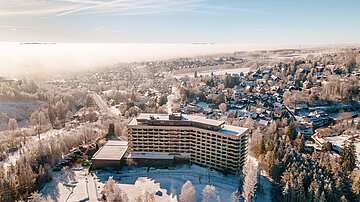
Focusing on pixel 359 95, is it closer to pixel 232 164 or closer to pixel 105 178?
pixel 232 164

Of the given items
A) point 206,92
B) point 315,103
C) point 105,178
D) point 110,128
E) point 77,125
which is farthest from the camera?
point 206,92

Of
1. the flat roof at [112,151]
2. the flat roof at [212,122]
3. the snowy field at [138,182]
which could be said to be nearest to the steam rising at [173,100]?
the flat roof at [112,151]

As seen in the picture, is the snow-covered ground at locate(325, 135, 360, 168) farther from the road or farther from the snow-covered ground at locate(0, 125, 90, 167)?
the snow-covered ground at locate(0, 125, 90, 167)

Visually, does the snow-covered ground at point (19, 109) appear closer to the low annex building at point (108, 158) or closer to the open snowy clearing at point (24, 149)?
the open snowy clearing at point (24, 149)

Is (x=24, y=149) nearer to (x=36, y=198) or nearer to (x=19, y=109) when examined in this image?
(x=36, y=198)

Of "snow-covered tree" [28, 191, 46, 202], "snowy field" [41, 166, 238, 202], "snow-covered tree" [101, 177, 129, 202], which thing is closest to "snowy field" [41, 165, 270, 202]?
"snowy field" [41, 166, 238, 202]

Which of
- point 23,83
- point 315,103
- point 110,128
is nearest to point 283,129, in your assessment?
point 315,103
